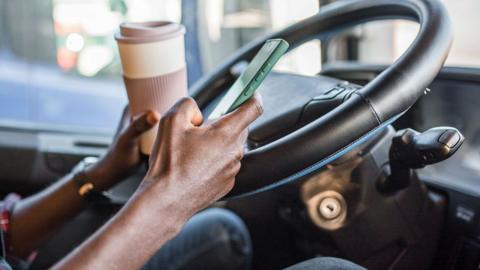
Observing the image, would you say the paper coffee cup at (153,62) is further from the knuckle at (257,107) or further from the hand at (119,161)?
the knuckle at (257,107)

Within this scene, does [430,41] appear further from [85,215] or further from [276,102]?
[85,215]

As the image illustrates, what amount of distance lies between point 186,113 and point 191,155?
53 millimetres

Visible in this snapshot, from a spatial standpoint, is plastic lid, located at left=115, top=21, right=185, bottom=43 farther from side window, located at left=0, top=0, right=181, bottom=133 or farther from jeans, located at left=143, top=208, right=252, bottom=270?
side window, located at left=0, top=0, right=181, bottom=133

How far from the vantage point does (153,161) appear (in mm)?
742

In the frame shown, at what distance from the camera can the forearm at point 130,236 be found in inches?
28.3

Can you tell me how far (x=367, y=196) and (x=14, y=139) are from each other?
4.24 feet

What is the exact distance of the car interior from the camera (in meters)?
0.77

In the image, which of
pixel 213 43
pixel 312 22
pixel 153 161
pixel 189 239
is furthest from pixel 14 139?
pixel 153 161

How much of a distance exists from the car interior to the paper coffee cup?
0.47 ft

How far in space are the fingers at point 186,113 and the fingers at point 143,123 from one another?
237 mm

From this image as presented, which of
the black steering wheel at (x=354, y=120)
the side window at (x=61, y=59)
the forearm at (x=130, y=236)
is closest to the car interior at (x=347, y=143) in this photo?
the black steering wheel at (x=354, y=120)

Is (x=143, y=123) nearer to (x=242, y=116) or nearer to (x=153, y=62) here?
(x=153, y=62)

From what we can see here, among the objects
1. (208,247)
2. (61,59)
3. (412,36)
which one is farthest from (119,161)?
(61,59)

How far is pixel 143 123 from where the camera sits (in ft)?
3.29
